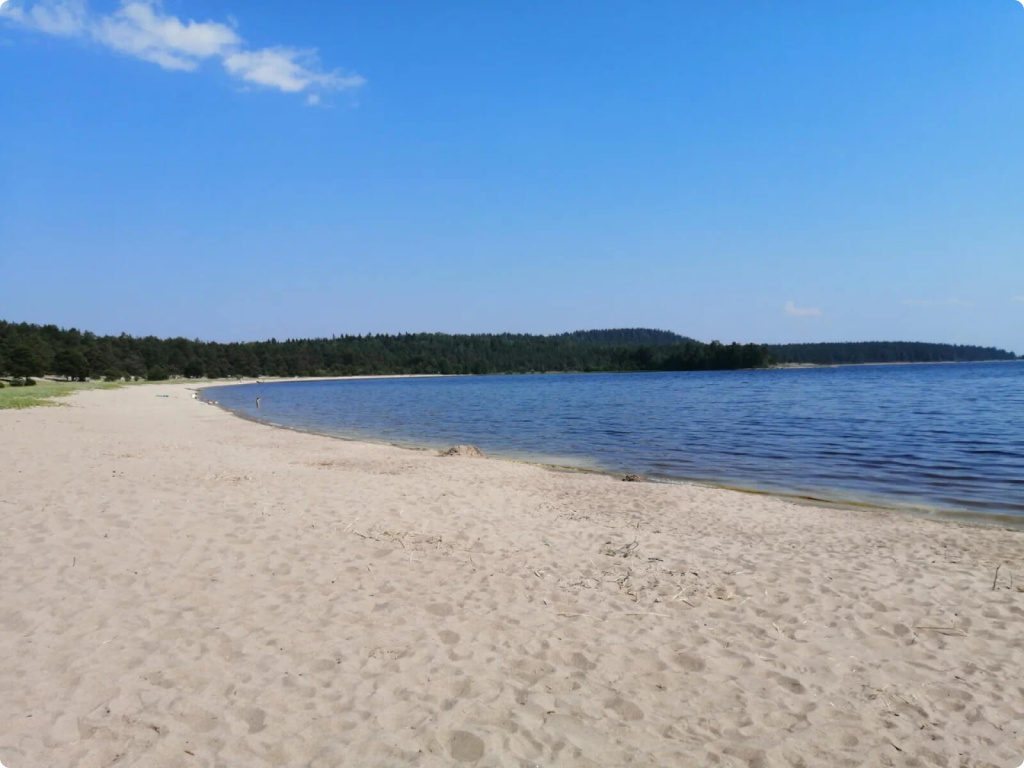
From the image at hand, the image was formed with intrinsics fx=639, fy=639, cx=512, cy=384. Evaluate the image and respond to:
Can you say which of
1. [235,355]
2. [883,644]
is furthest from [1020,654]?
[235,355]

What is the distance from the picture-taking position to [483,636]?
17.9ft

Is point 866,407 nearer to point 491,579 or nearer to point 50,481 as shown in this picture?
point 491,579

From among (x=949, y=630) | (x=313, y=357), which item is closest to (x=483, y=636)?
(x=949, y=630)

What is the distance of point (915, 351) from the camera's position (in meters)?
172

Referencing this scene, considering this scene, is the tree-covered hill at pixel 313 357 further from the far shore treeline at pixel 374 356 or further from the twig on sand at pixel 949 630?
the twig on sand at pixel 949 630

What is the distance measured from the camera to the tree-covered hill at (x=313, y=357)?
83812 mm

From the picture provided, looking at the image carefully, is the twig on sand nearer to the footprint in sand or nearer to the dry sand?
the dry sand

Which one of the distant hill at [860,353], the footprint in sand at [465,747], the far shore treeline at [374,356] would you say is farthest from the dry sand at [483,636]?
the distant hill at [860,353]

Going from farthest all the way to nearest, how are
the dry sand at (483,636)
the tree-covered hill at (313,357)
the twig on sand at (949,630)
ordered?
the tree-covered hill at (313,357) → the twig on sand at (949,630) → the dry sand at (483,636)

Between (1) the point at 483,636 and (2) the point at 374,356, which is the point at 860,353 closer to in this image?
(2) the point at 374,356

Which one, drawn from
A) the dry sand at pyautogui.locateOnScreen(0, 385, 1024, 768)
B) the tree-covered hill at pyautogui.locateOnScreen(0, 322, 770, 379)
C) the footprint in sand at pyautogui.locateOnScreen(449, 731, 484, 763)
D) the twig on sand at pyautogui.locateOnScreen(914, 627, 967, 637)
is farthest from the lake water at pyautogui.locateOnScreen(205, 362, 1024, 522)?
the tree-covered hill at pyautogui.locateOnScreen(0, 322, 770, 379)

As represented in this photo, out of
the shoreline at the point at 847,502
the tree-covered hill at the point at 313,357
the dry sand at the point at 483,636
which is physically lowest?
the shoreline at the point at 847,502

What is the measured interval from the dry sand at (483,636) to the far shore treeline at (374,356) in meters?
80.9

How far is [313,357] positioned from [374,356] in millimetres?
18399
